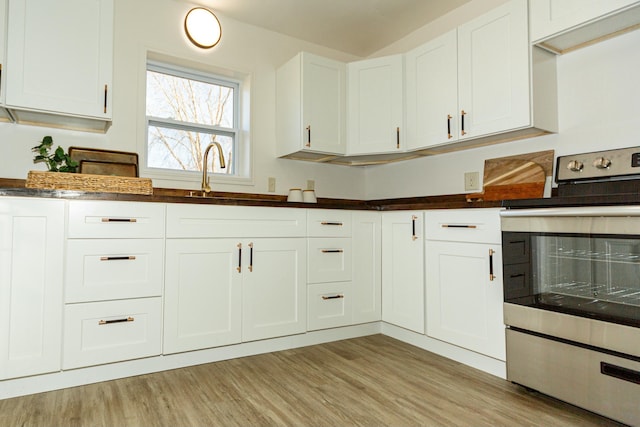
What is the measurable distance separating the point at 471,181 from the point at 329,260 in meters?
1.19

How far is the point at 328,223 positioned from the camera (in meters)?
2.62

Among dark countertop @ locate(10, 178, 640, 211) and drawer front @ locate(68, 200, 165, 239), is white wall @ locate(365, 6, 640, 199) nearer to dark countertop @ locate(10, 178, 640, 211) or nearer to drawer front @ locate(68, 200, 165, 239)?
dark countertop @ locate(10, 178, 640, 211)

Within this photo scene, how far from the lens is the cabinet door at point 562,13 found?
188 cm

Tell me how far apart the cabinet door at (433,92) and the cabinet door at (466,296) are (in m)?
0.85

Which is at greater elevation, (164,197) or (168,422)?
(164,197)

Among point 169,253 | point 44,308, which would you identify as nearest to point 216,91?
A: point 169,253

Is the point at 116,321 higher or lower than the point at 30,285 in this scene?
lower

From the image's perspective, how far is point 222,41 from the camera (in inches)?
120

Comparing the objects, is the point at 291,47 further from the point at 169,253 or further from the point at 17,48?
the point at 169,253

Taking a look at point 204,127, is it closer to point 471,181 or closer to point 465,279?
point 471,181

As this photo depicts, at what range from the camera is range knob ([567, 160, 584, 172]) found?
2160 millimetres

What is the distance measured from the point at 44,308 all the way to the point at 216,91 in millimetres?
2063

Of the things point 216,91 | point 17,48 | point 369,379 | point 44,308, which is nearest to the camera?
point 44,308

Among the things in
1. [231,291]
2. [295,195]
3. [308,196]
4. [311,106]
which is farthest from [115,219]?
[311,106]
